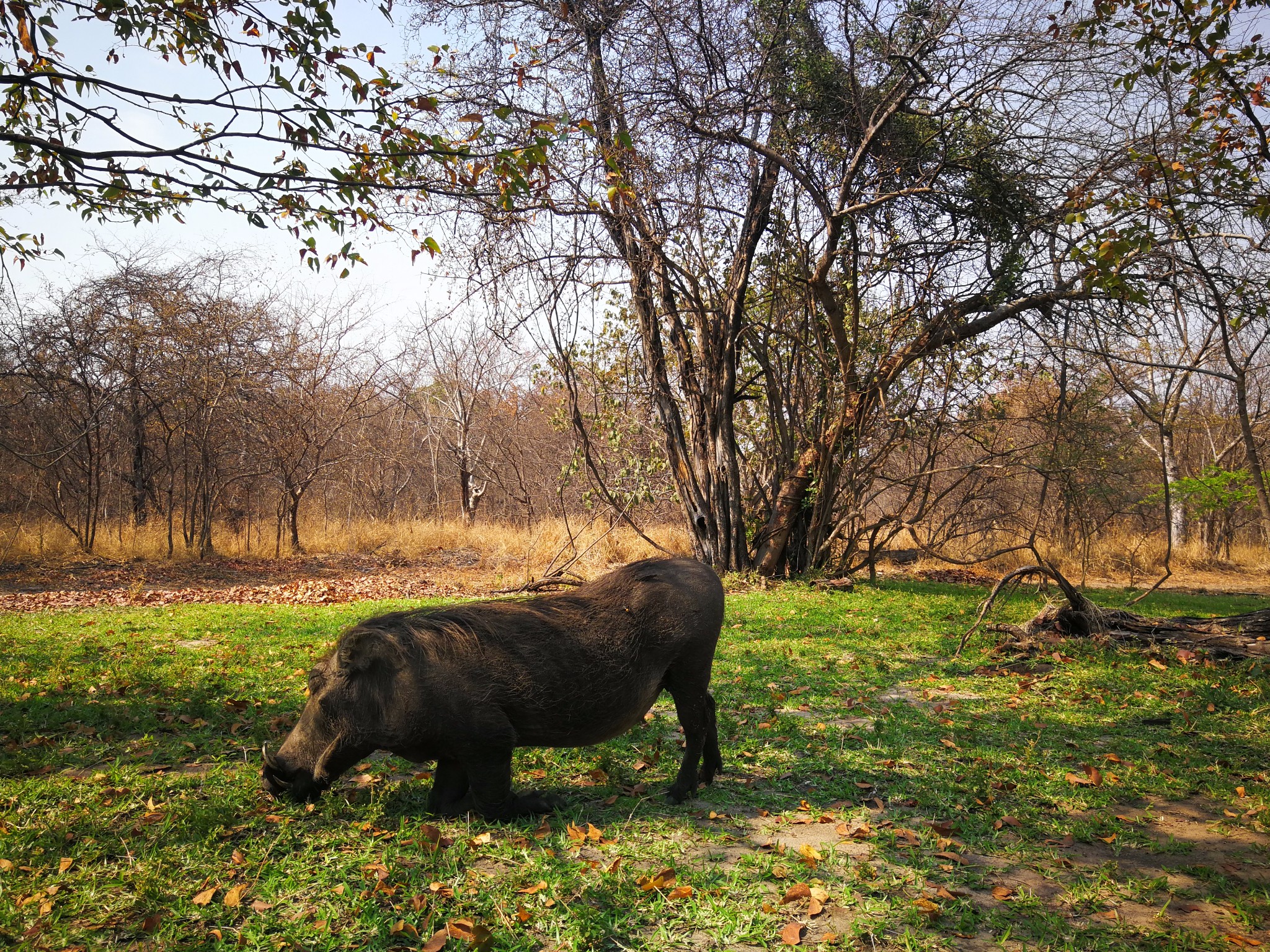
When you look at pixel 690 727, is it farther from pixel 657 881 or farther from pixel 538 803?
pixel 657 881

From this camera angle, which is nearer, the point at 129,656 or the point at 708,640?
the point at 708,640

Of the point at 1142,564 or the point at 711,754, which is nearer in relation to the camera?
the point at 711,754

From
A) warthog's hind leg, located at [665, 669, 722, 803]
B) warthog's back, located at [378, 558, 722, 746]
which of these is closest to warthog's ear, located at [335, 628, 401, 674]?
warthog's back, located at [378, 558, 722, 746]

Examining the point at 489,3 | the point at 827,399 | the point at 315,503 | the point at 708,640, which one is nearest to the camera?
the point at 708,640

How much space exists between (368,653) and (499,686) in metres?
0.75

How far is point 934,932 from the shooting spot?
10.2ft

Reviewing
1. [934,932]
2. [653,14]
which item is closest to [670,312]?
[653,14]

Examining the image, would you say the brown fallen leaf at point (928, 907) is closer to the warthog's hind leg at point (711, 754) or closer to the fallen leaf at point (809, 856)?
the fallen leaf at point (809, 856)

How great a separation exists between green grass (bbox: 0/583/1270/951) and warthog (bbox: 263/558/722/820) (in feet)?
0.89

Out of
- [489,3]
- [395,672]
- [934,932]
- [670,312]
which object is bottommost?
[934,932]

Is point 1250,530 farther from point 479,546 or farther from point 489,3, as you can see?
point 489,3

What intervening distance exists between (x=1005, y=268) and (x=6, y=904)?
12.2m

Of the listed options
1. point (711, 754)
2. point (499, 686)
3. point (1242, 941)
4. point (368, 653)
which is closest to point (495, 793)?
point (499, 686)

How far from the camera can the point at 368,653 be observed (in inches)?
164
